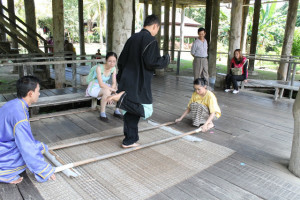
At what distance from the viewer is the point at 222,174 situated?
2.71 meters

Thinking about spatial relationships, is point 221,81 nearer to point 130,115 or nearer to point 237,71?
point 237,71

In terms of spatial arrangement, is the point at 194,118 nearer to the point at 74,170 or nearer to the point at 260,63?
the point at 74,170

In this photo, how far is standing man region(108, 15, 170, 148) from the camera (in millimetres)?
2811

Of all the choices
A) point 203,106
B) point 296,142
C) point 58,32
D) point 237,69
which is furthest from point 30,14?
point 296,142

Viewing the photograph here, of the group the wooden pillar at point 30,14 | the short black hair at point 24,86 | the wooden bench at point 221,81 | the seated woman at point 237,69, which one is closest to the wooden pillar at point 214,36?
the wooden bench at point 221,81

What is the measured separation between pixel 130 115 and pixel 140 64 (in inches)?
24.7

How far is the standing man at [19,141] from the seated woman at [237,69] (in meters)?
5.36

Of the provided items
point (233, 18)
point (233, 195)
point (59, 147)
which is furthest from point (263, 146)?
point (233, 18)

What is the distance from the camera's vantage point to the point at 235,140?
3.66 meters

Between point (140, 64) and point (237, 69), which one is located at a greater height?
point (140, 64)

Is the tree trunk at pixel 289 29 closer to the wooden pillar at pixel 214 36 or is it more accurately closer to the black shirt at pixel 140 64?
the wooden pillar at pixel 214 36

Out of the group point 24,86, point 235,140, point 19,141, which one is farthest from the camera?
point 235,140

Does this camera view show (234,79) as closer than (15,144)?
No

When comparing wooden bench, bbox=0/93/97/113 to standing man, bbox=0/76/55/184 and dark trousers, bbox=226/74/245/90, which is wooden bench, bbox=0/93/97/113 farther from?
dark trousers, bbox=226/74/245/90
